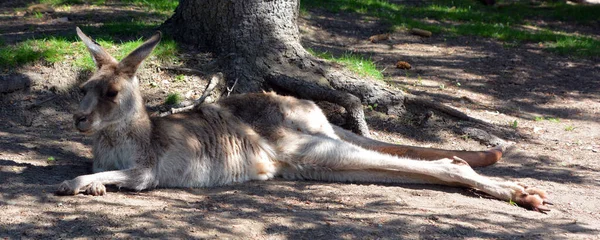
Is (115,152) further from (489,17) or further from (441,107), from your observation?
(489,17)

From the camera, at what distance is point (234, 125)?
6.32 m

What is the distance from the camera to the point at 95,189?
518 cm

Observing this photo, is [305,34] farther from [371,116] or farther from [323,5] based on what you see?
[371,116]

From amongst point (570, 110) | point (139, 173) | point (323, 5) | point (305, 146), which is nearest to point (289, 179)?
point (305, 146)

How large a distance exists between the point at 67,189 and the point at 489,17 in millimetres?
9528

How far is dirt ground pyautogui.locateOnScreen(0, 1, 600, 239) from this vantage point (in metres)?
4.76

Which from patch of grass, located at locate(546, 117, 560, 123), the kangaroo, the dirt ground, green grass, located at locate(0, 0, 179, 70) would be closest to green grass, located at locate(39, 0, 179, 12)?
the dirt ground

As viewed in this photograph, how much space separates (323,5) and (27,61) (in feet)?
19.1

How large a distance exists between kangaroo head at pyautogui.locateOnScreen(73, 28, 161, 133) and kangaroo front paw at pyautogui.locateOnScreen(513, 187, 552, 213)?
2.97m

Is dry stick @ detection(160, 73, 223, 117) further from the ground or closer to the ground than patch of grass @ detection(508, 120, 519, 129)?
further from the ground

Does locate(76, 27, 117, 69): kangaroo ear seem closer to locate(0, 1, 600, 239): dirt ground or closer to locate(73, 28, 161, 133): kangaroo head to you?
locate(73, 28, 161, 133): kangaroo head

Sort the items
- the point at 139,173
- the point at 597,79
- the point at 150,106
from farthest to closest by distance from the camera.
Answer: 1. the point at 597,79
2. the point at 150,106
3. the point at 139,173

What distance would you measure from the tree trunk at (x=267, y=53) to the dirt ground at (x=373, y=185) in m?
0.35

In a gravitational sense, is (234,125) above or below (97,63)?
below
